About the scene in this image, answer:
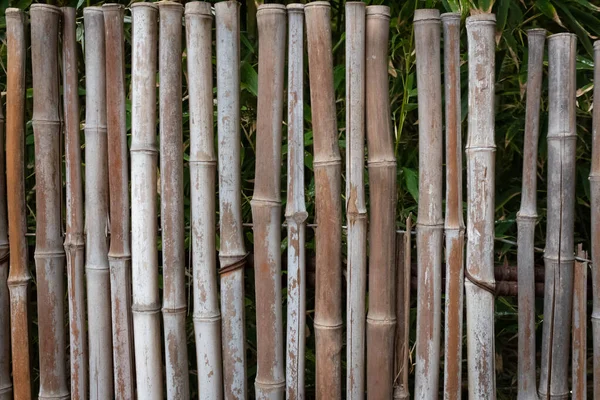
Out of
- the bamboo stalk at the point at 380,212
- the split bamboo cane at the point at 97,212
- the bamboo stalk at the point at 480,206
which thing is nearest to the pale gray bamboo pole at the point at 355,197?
the bamboo stalk at the point at 380,212

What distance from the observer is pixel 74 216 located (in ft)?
5.37

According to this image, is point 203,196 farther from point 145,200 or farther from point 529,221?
point 529,221

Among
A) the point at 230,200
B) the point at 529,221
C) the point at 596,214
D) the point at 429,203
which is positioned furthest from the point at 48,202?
the point at 596,214

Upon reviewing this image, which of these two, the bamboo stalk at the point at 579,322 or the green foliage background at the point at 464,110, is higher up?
the green foliage background at the point at 464,110

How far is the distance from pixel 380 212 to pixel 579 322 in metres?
0.47

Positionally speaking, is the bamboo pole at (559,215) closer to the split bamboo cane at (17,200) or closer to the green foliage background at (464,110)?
the green foliage background at (464,110)

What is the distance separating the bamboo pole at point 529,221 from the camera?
1.49 metres

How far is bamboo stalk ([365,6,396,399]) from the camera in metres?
1.51

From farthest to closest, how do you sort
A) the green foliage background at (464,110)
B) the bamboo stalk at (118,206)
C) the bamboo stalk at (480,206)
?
the green foliage background at (464,110) → the bamboo stalk at (118,206) → the bamboo stalk at (480,206)

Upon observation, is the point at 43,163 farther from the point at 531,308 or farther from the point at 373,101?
the point at 531,308

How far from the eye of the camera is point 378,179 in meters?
1.53

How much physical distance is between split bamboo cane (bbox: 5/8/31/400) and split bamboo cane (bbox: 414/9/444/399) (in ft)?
2.88

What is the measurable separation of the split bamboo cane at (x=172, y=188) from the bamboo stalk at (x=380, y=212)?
410 mm

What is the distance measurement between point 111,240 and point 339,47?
0.77 m
